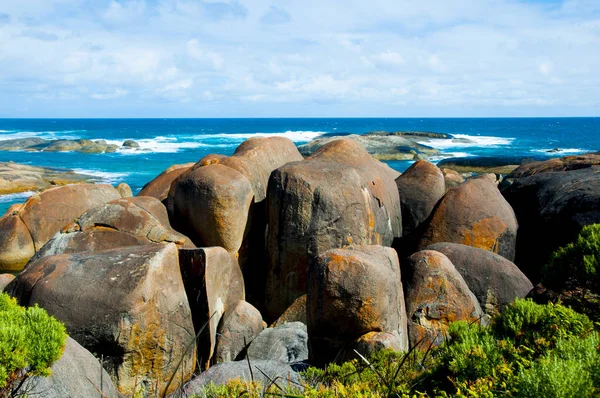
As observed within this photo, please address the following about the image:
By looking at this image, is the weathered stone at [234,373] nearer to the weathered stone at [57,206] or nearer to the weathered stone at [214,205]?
the weathered stone at [214,205]

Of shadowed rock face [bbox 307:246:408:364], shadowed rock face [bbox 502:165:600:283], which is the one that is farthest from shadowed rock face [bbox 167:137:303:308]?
shadowed rock face [bbox 502:165:600:283]

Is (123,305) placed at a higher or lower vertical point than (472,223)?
lower

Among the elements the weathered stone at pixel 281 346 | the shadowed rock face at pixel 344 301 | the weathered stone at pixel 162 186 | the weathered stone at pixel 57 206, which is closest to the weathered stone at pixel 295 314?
the weathered stone at pixel 281 346

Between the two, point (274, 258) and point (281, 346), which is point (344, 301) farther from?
point (274, 258)

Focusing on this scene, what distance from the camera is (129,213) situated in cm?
1302

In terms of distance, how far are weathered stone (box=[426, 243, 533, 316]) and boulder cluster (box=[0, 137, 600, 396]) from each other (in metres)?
0.03

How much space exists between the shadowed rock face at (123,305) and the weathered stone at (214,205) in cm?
299

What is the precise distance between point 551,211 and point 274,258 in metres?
6.69

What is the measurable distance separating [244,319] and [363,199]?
12.3ft

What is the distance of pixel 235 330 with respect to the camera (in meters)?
11.2

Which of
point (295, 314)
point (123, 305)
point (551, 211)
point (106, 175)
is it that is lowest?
point (106, 175)

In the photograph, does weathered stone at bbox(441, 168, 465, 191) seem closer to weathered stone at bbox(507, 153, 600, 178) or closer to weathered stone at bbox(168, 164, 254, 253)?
weathered stone at bbox(507, 153, 600, 178)

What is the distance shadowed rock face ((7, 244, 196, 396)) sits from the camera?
30.8 feet

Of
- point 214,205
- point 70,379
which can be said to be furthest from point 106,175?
point 70,379
